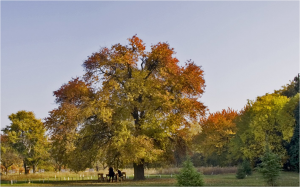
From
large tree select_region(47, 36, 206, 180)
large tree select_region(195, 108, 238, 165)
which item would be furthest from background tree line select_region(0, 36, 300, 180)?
large tree select_region(195, 108, 238, 165)

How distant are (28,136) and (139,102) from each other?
97.8 ft

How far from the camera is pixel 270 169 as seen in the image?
18094mm

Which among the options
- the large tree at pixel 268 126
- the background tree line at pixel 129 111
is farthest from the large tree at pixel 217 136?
the background tree line at pixel 129 111

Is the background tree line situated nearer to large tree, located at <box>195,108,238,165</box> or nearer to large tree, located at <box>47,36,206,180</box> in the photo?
large tree, located at <box>47,36,206,180</box>

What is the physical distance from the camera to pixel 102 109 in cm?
2959

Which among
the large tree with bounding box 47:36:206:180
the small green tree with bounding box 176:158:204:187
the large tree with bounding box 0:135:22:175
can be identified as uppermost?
the large tree with bounding box 47:36:206:180

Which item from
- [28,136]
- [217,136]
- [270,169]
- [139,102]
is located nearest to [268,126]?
[217,136]

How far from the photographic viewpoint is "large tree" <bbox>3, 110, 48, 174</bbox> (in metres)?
53.1

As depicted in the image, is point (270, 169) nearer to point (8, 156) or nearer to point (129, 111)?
point (129, 111)

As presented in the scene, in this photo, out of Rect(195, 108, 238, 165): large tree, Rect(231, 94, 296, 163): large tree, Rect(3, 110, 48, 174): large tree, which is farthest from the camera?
Rect(195, 108, 238, 165): large tree

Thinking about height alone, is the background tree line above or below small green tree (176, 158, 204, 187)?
above

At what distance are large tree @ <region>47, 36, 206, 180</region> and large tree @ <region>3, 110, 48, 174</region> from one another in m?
24.6

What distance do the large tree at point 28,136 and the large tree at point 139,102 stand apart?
24.6 meters

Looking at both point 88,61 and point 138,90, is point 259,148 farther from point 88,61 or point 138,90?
point 88,61
